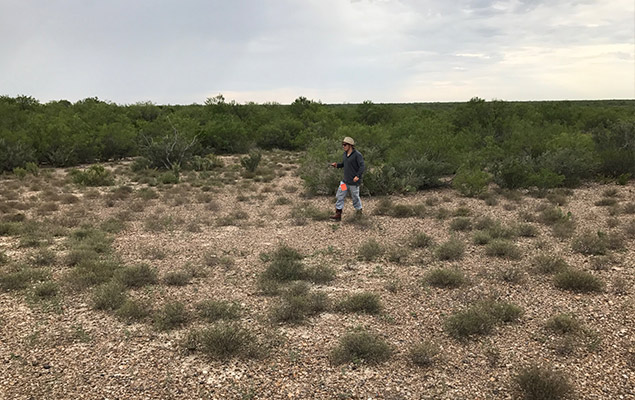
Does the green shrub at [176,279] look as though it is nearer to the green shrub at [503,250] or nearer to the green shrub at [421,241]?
the green shrub at [421,241]

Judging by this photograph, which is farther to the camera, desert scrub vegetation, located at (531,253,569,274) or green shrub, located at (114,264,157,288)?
desert scrub vegetation, located at (531,253,569,274)

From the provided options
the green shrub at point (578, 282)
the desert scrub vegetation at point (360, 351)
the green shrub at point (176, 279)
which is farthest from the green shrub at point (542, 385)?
the green shrub at point (176, 279)

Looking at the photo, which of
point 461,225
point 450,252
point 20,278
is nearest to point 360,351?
point 450,252

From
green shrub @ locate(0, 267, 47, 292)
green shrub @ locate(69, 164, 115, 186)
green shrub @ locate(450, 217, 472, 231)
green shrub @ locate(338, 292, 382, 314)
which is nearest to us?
green shrub @ locate(338, 292, 382, 314)

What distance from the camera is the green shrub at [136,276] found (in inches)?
285

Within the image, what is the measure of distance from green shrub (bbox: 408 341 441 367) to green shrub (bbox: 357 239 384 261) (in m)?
3.53

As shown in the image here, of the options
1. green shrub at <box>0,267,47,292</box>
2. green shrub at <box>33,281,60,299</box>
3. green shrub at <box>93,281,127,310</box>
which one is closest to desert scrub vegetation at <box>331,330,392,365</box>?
green shrub at <box>93,281,127,310</box>

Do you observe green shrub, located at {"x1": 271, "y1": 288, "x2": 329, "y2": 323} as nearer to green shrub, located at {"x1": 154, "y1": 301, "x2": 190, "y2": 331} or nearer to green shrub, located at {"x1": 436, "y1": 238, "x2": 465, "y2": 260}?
green shrub, located at {"x1": 154, "y1": 301, "x2": 190, "y2": 331}

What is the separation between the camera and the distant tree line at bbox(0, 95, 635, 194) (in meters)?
15.4

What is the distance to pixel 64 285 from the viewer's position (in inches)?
282

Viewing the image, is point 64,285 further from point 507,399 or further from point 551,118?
point 551,118

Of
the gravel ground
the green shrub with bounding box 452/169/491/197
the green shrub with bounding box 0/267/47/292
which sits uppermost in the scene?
the green shrub with bounding box 452/169/491/197

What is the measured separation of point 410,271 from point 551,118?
101 feet

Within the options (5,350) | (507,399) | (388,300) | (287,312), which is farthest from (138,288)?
(507,399)
